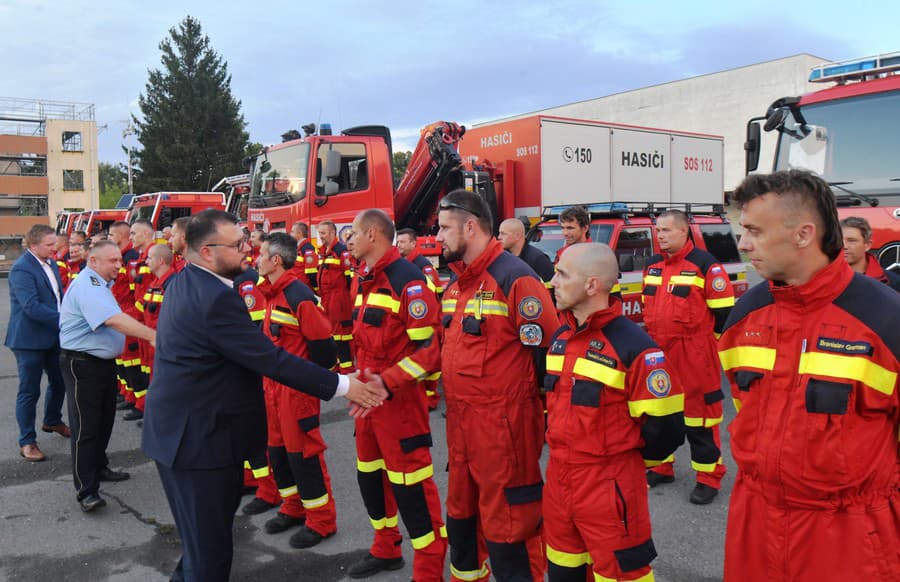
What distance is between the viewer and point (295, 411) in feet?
13.6

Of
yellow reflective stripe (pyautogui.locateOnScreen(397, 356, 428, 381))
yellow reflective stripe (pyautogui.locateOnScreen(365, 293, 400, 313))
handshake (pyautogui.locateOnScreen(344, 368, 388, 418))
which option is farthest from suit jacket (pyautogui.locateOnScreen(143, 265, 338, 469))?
yellow reflective stripe (pyautogui.locateOnScreen(365, 293, 400, 313))

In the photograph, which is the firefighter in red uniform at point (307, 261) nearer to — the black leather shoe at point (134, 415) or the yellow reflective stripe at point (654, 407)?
the black leather shoe at point (134, 415)

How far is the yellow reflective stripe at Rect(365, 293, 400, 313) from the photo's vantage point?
375 centimetres

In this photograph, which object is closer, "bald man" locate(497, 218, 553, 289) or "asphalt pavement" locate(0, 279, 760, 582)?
"asphalt pavement" locate(0, 279, 760, 582)

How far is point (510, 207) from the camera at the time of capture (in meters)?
11.0

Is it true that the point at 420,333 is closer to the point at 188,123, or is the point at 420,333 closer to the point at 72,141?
the point at 188,123

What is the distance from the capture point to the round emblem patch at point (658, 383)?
2604 mm

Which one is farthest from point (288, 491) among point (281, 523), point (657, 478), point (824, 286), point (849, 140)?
point (849, 140)

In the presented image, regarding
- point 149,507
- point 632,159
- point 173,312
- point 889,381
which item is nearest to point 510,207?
point 632,159

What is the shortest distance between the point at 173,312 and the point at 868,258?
181 inches

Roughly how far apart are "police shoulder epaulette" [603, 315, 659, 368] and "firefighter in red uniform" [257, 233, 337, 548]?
86.8 inches

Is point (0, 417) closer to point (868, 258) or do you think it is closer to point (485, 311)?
point (485, 311)

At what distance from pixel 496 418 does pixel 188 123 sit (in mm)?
43910

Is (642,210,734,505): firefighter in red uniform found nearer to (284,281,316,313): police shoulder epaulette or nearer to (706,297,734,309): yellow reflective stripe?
(706,297,734,309): yellow reflective stripe
